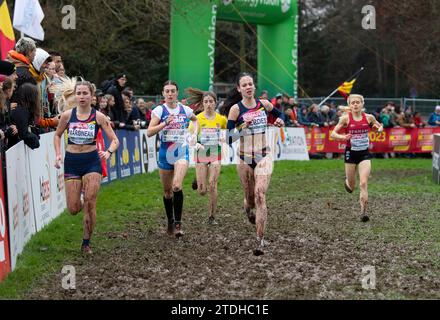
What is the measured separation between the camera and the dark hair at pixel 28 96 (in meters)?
9.75

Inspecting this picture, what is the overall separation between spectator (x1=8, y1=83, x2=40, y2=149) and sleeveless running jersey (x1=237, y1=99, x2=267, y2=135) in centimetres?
262

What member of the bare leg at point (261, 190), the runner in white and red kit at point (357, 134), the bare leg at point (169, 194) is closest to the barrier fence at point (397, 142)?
the runner in white and red kit at point (357, 134)

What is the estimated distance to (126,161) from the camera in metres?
19.1

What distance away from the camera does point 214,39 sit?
83.5ft

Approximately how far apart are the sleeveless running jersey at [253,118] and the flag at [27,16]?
5484 mm

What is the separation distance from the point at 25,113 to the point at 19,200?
1211mm

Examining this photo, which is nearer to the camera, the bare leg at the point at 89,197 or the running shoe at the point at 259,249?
the running shoe at the point at 259,249

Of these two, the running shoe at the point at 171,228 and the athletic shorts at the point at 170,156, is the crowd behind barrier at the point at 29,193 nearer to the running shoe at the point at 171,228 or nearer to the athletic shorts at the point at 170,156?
the athletic shorts at the point at 170,156

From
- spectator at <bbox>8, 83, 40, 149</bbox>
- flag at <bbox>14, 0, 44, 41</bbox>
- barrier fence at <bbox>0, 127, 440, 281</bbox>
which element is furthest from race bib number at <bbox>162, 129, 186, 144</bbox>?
flag at <bbox>14, 0, 44, 41</bbox>

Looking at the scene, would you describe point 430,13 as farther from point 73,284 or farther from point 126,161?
point 73,284

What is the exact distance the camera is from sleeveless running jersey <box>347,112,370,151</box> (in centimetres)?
1260

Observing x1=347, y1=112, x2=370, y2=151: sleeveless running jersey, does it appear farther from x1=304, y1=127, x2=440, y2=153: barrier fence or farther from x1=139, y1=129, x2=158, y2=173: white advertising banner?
x1=304, y1=127, x2=440, y2=153: barrier fence
